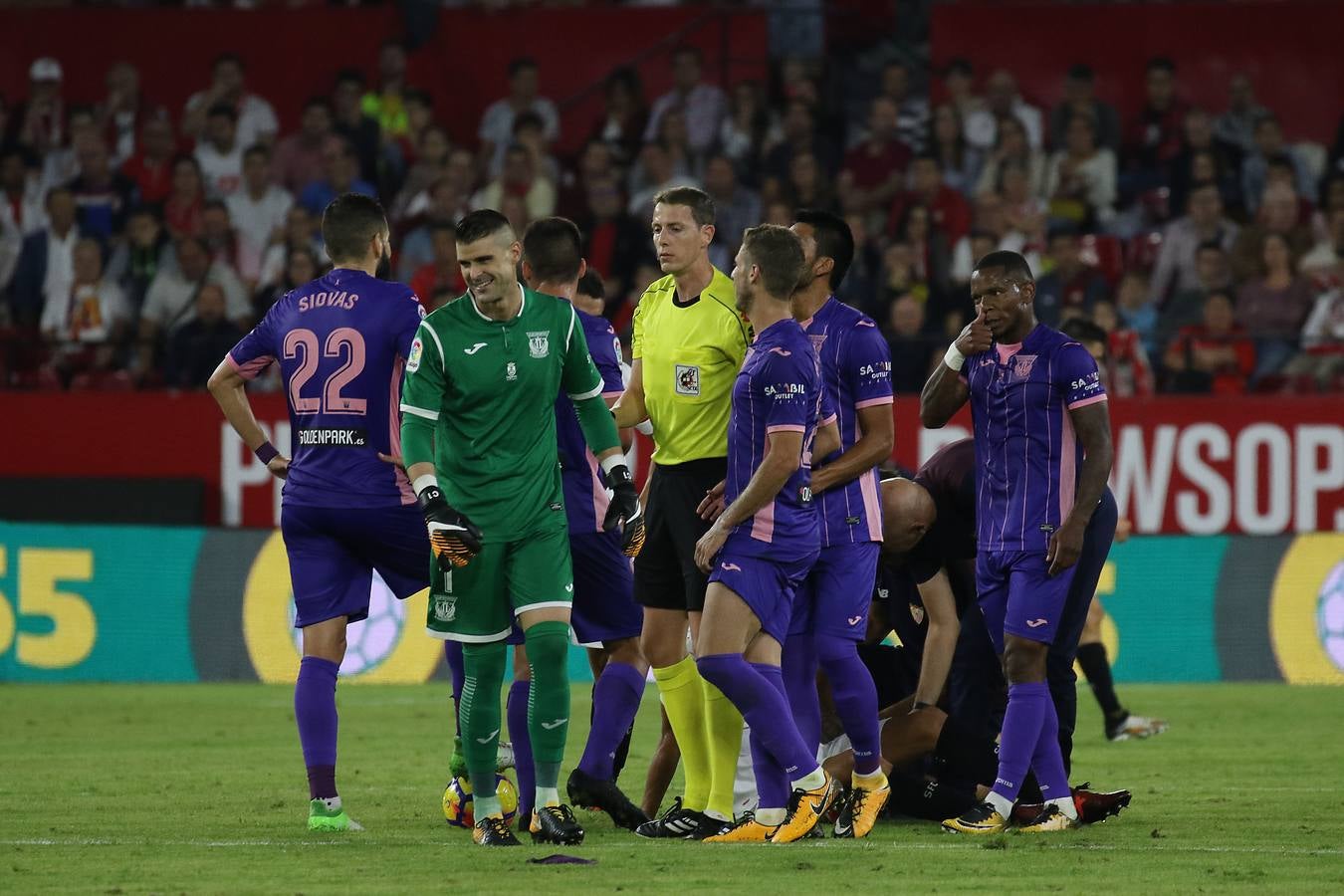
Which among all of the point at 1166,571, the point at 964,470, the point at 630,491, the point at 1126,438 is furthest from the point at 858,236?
the point at 630,491

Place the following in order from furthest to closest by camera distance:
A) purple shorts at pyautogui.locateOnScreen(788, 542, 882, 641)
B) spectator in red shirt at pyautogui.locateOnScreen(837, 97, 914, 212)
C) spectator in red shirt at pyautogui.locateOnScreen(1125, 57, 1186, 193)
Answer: spectator in red shirt at pyautogui.locateOnScreen(1125, 57, 1186, 193), spectator in red shirt at pyautogui.locateOnScreen(837, 97, 914, 212), purple shorts at pyautogui.locateOnScreen(788, 542, 882, 641)

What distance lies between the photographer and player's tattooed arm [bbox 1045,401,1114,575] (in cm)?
813

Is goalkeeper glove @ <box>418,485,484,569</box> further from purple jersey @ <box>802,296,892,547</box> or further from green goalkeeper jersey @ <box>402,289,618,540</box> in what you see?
purple jersey @ <box>802,296,892,547</box>

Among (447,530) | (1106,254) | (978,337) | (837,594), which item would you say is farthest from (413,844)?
(1106,254)

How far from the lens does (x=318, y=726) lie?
8.10 metres

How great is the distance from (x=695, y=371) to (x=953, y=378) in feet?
3.85

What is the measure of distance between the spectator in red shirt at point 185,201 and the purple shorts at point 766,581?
12598mm

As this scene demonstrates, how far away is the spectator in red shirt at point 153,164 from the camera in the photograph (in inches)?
777

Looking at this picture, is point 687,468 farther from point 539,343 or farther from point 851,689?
point 851,689

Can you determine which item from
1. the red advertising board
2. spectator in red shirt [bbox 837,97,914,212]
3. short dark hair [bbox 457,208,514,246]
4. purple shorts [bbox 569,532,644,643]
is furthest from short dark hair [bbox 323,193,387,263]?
spectator in red shirt [bbox 837,97,914,212]

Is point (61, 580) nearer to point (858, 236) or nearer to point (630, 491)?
point (858, 236)

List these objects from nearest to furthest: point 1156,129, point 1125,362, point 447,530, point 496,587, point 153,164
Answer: point 447,530
point 496,587
point 1125,362
point 1156,129
point 153,164

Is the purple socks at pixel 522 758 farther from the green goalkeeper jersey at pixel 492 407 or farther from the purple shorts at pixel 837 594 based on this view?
the purple shorts at pixel 837 594

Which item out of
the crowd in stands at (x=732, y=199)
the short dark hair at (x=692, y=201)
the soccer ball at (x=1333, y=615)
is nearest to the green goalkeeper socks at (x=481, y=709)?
the short dark hair at (x=692, y=201)
